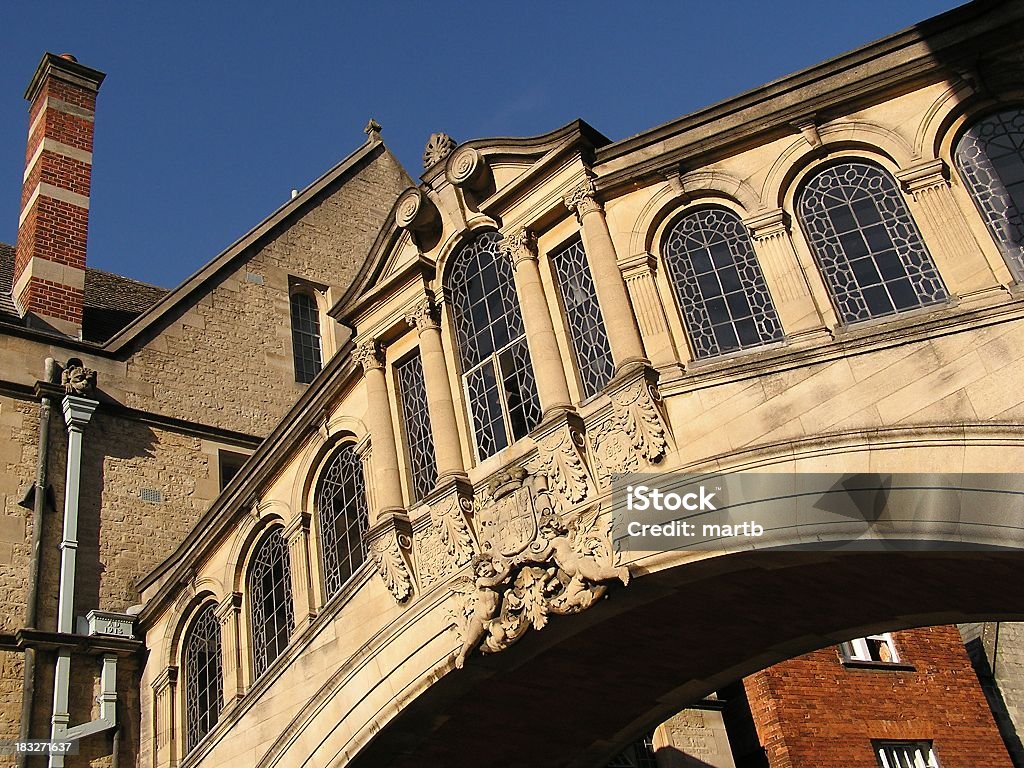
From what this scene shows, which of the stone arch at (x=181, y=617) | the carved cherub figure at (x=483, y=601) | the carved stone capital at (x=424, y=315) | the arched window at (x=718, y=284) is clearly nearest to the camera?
the arched window at (x=718, y=284)

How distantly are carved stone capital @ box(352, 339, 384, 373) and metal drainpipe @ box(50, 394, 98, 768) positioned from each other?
17.7 ft

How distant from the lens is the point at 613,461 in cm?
909

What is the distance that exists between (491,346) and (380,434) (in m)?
1.58

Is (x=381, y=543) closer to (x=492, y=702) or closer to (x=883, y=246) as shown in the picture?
(x=492, y=702)

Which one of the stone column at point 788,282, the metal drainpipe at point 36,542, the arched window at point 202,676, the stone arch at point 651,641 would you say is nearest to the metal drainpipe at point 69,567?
the metal drainpipe at point 36,542

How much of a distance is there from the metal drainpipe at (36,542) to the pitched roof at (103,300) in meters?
1.61

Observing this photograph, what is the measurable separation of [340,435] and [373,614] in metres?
2.36

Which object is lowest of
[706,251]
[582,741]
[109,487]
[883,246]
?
[582,741]

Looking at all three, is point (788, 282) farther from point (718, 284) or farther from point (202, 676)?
point (202, 676)

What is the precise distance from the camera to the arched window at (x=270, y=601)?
12719 mm

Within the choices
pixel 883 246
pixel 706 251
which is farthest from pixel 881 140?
pixel 706 251

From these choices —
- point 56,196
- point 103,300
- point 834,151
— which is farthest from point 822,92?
point 103,300

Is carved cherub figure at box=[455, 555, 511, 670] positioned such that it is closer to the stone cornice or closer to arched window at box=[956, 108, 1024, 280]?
the stone cornice

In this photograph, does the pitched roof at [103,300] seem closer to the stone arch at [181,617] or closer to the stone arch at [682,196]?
the stone arch at [181,617]
